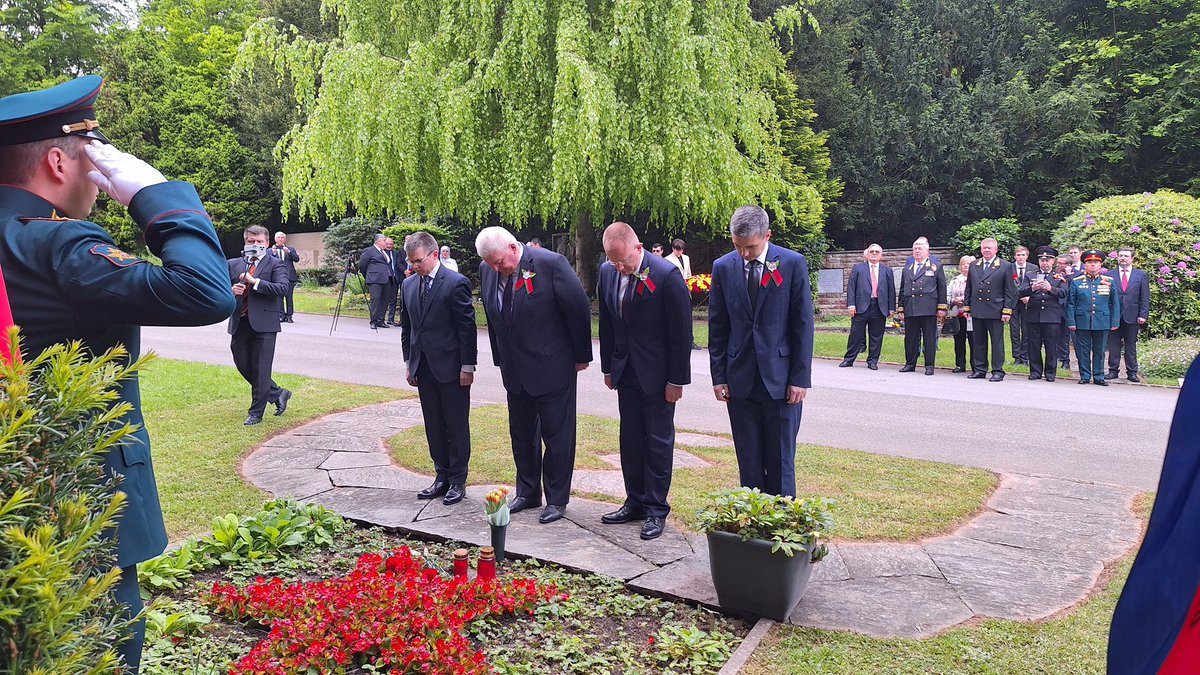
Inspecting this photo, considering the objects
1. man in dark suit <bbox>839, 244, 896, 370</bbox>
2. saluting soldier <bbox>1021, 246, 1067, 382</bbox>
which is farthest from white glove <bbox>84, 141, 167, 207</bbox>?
saluting soldier <bbox>1021, 246, 1067, 382</bbox>

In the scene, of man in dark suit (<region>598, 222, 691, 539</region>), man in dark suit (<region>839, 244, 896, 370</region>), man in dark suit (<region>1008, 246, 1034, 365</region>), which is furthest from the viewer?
man in dark suit (<region>839, 244, 896, 370</region>)

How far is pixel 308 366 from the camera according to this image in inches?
512

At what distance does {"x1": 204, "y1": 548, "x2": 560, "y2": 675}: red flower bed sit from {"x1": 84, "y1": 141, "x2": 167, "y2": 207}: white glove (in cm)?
210

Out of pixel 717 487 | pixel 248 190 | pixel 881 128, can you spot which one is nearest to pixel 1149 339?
pixel 881 128

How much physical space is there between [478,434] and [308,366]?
233 inches

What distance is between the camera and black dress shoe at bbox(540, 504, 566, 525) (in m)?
5.57

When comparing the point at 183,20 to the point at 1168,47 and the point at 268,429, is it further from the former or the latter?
the point at 1168,47

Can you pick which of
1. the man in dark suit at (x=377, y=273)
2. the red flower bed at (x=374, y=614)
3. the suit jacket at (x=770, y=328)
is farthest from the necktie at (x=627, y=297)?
the man in dark suit at (x=377, y=273)

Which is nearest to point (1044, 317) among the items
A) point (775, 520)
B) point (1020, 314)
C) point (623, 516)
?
point (1020, 314)

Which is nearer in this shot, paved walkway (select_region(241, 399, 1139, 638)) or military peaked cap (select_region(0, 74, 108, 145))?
military peaked cap (select_region(0, 74, 108, 145))

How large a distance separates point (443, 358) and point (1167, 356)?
1301 cm

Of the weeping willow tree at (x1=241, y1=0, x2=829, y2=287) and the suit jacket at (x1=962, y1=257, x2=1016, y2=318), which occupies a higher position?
the weeping willow tree at (x1=241, y1=0, x2=829, y2=287)

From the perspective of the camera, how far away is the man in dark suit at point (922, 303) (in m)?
13.6

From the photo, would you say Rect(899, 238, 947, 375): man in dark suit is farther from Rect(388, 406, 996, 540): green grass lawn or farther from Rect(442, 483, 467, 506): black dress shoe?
Rect(442, 483, 467, 506): black dress shoe
